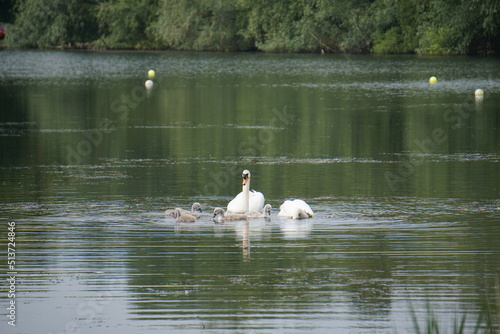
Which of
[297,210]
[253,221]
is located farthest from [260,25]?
[297,210]

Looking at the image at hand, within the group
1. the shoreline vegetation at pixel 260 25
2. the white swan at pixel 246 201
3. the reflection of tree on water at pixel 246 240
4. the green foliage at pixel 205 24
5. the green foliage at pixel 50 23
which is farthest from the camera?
the green foliage at pixel 50 23

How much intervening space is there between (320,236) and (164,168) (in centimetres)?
712

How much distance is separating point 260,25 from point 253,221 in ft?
212

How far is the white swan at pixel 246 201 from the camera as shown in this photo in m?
14.8

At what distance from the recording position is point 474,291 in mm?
10469

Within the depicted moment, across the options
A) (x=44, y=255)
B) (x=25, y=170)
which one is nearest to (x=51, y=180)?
(x=25, y=170)

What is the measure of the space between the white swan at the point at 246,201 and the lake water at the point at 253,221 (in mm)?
359

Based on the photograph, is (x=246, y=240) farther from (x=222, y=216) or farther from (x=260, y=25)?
(x=260, y=25)

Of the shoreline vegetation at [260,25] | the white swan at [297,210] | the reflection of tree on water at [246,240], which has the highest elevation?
the shoreline vegetation at [260,25]

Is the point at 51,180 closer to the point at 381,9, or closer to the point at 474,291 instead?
the point at 474,291

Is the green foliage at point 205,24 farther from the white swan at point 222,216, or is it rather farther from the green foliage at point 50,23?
the white swan at point 222,216

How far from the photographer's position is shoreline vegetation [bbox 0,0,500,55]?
64062mm

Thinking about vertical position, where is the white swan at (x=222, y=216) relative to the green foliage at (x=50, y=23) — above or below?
below

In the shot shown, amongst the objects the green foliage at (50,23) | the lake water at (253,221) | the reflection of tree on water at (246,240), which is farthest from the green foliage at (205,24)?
the reflection of tree on water at (246,240)
